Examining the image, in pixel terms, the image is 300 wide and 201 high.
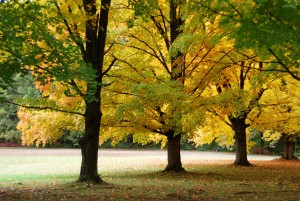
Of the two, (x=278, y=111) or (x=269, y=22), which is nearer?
(x=269, y=22)

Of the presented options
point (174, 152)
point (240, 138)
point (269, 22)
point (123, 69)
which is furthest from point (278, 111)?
point (269, 22)

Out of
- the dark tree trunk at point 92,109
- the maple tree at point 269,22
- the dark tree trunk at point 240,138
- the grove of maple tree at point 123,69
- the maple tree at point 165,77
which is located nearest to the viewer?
the maple tree at point 269,22

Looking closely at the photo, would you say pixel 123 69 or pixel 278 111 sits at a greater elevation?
pixel 123 69

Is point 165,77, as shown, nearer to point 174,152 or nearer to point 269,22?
point 174,152

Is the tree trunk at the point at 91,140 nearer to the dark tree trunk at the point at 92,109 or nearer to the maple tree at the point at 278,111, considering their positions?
the dark tree trunk at the point at 92,109

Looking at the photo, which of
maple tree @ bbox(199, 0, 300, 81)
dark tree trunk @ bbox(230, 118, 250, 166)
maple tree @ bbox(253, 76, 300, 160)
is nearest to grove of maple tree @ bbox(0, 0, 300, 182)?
maple tree @ bbox(199, 0, 300, 81)

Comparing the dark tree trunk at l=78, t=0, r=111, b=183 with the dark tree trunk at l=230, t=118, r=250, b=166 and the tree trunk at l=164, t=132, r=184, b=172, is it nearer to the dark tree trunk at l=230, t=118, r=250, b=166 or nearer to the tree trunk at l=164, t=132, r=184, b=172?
the tree trunk at l=164, t=132, r=184, b=172

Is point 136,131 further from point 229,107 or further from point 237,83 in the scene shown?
point 237,83

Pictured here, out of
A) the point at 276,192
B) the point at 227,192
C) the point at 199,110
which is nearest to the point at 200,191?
the point at 227,192

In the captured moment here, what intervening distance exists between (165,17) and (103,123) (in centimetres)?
598

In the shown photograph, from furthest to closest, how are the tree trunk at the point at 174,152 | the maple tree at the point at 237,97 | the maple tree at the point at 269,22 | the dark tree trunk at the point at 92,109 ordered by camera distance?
the tree trunk at the point at 174,152 < the maple tree at the point at 237,97 < the dark tree trunk at the point at 92,109 < the maple tree at the point at 269,22

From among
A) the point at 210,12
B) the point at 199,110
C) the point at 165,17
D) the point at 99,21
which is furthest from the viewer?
the point at 165,17

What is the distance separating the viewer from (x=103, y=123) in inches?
587

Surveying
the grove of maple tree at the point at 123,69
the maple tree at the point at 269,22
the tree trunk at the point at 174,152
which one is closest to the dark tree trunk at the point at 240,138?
the grove of maple tree at the point at 123,69
